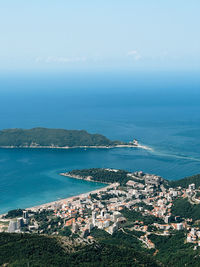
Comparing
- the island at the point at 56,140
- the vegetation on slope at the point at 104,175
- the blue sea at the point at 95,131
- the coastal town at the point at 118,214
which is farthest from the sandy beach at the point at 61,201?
the island at the point at 56,140

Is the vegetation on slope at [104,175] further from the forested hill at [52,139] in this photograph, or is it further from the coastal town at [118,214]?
the forested hill at [52,139]

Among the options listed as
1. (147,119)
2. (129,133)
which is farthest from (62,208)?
(147,119)

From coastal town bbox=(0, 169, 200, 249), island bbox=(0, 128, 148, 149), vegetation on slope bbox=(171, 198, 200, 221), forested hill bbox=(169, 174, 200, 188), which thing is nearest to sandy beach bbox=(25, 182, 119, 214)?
coastal town bbox=(0, 169, 200, 249)

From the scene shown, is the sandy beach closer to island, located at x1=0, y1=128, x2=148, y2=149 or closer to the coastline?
the coastline

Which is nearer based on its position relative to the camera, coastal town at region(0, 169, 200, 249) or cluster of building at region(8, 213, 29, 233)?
coastal town at region(0, 169, 200, 249)

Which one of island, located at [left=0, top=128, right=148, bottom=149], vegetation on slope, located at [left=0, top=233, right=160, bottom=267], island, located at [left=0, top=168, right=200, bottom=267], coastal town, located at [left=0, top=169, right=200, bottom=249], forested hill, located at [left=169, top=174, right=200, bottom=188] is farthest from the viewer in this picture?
island, located at [left=0, top=128, right=148, bottom=149]

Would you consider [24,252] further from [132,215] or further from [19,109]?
[19,109]
